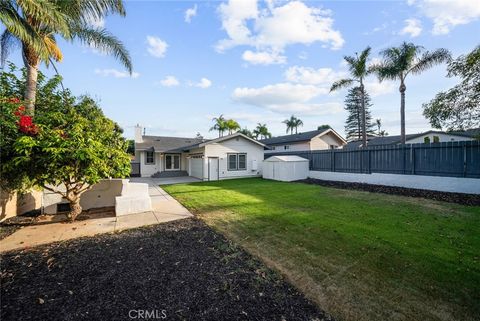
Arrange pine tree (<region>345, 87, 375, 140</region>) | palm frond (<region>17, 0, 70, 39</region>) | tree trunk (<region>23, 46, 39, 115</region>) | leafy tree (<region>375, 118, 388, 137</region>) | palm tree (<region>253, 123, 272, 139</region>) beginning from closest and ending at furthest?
palm frond (<region>17, 0, 70, 39</region>)
tree trunk (<region>23, 46, 39, 115</region>)
palm tree (<region>253, 123, 272, 139</region>)
pine tree (<region>345, 87, 375, 140</region>)
leafy tree (<region>375, 118, 388, 137</region>)

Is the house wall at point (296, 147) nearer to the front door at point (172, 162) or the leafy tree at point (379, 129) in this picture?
the front door at point (172, 162)

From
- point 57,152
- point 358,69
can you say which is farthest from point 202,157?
point 358,69

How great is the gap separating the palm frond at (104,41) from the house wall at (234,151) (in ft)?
25.2

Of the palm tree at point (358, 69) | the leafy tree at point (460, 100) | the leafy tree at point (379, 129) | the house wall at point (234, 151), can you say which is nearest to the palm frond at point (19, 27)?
the house wall at point (234, 151)

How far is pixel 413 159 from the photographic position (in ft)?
Answer: 32.2

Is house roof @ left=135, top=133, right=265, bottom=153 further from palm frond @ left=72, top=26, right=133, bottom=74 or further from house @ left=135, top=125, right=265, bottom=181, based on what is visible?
palm frond @ left=72, top=26, right=133, bottom=74

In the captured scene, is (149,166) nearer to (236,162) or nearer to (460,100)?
(236,162)

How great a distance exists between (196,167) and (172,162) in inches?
161

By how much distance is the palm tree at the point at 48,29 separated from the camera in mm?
5375

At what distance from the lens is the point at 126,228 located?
5.05 metres

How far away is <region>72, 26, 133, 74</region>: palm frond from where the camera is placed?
318 inches

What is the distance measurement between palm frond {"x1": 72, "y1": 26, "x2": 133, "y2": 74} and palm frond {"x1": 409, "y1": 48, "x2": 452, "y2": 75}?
59.8 feet

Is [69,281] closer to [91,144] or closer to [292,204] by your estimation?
[91,144]

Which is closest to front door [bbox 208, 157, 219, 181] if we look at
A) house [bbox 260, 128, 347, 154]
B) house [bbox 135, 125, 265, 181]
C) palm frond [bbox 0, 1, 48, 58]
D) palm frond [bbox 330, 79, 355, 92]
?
house [bbox 135, 125, 265, 181]
